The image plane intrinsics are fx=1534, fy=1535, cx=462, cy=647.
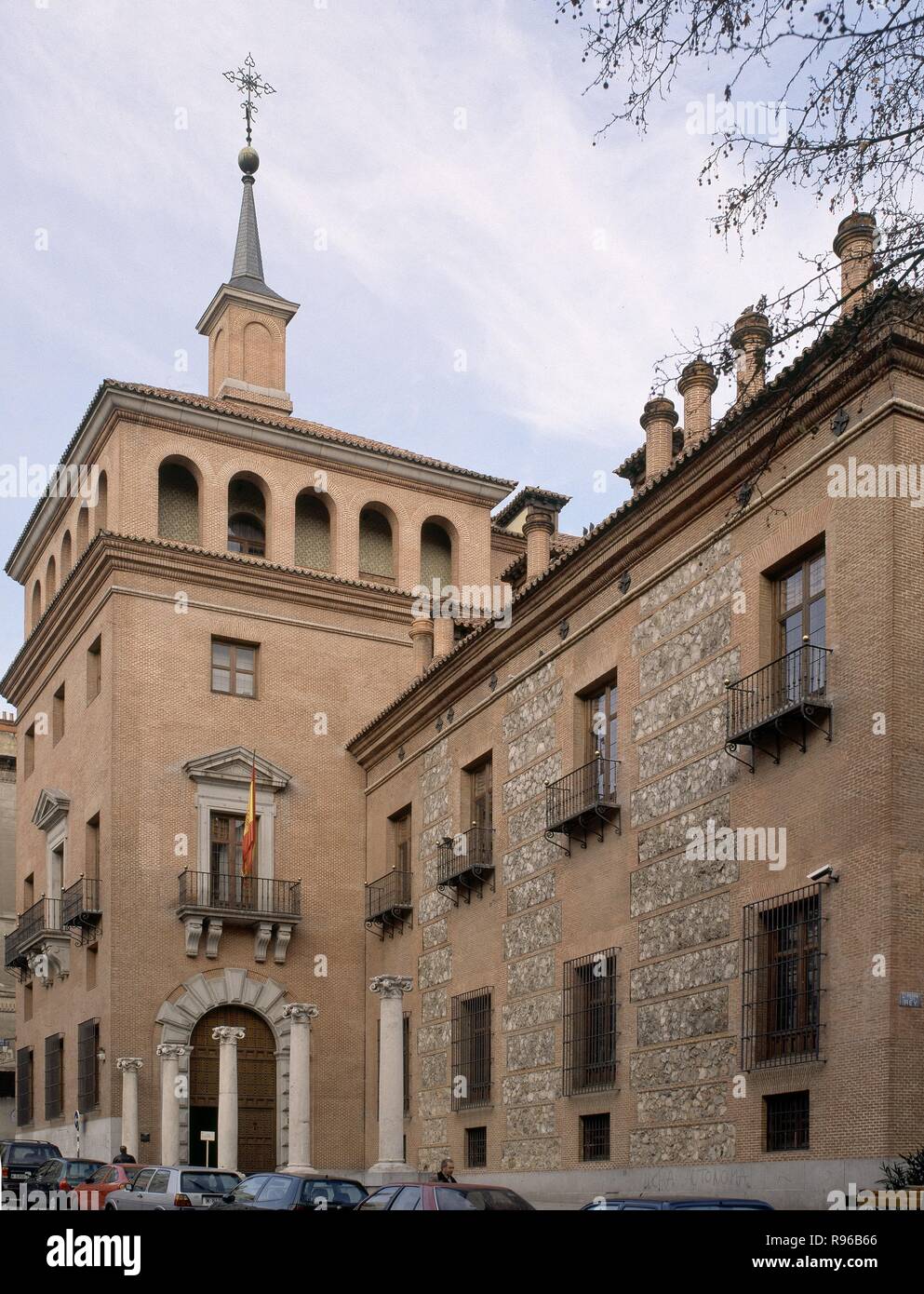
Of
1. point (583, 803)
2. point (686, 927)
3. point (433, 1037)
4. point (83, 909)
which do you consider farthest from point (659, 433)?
point (83, 909)

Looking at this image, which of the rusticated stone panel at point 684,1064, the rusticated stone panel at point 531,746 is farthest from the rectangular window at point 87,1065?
the rusticated stone panel at point 684,1064

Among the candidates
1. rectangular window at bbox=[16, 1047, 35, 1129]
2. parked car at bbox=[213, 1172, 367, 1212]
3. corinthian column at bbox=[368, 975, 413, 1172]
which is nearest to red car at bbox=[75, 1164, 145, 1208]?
parked car at bbox=[213, 1172, 367, 1212]

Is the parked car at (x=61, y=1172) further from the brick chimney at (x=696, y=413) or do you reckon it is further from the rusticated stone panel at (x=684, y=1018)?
the brick chimney at (x=696, y=413)

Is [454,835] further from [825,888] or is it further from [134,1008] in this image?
[825,888]

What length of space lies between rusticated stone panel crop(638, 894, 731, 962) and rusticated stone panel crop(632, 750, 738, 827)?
1.44 meters

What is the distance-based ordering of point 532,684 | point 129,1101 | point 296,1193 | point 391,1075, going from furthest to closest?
1. point 129,1101
2. point 391,1075
3. point 532,684
4. point 296,1193

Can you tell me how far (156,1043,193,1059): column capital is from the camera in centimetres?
3031

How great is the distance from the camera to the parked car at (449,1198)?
49.8 feet

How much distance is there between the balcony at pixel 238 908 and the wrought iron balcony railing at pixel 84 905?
186cm

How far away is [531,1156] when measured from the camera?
961 inches

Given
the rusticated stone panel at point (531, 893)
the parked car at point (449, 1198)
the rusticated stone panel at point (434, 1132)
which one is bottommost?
the rusticated stone panel at point (434, 1132)

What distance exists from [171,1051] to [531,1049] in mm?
8869

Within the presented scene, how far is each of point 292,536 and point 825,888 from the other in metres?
20.5

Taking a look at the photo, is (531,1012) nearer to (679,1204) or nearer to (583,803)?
(583,803)
